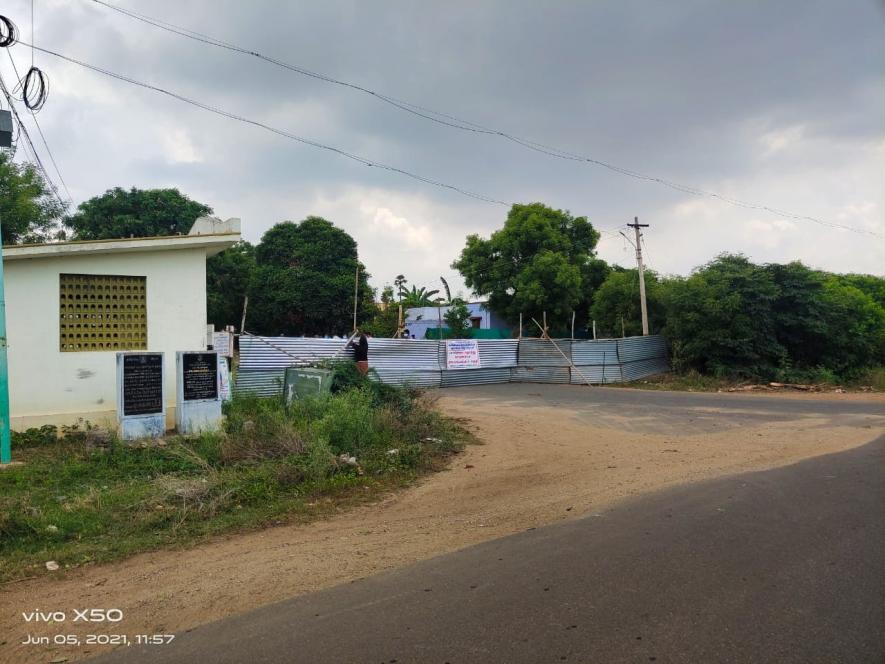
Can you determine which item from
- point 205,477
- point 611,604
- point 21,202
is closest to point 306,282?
point 21,202

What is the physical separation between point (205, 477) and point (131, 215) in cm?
3230

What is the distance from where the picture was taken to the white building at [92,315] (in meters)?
9.68

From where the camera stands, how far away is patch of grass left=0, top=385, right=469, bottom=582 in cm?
548

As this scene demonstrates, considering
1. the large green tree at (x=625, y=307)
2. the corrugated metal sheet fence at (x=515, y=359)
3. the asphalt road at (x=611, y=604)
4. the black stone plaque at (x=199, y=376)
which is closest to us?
the asphalt road at (x=611, y=604)

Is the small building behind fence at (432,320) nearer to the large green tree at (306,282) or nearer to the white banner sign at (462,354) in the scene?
the large green tree at (306,282)

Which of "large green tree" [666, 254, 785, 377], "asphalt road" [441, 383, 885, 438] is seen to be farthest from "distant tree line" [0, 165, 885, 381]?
"asphalt road" [441, 383, 885, 438]

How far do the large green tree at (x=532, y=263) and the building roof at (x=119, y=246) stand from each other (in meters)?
26.5

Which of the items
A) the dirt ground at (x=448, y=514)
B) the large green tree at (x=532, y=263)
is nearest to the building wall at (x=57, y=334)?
the dirt ground at (x=448, y=514)

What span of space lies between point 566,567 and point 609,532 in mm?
1018

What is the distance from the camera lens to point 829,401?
17.3 meters

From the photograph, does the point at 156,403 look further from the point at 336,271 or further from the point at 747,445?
the point at 336,271

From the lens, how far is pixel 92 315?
10.3 m

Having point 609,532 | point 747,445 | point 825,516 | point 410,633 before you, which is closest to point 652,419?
point 747,445

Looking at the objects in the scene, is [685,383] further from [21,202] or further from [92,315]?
[21,202]
